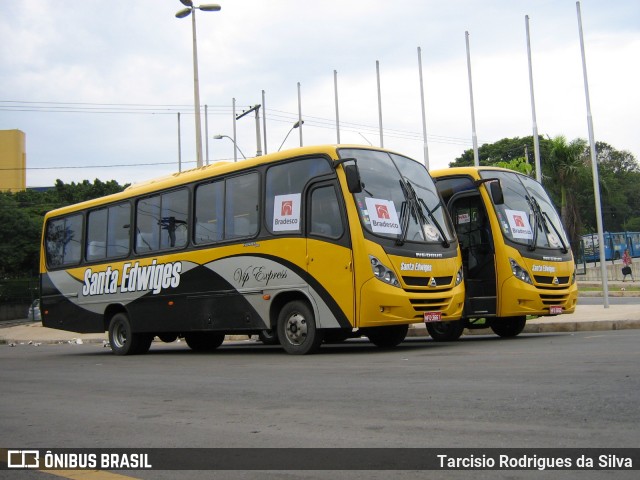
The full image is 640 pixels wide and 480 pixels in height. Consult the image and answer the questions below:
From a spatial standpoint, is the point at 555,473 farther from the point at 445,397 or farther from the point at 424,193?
the point at 424,193

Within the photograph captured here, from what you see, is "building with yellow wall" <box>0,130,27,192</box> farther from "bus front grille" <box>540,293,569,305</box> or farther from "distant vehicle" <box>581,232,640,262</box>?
"bus front grille" <box>540,293,569,305</box>

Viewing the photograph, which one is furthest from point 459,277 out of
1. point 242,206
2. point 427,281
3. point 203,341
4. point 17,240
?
point 17,240

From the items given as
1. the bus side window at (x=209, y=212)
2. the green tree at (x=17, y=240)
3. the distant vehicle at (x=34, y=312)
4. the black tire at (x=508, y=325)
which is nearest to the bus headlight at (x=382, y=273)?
the bus side window at (x=209, y=212)

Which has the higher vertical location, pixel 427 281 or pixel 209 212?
pixel 209 212

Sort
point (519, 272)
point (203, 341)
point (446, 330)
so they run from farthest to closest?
point (203, 341), point (446, 330), point (519, 272)

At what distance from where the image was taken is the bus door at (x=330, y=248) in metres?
11.7

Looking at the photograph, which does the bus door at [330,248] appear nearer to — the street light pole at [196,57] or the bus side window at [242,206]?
the bus side window at [242,206]

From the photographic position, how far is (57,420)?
22.8 feet

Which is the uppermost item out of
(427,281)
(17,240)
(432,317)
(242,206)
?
(17,240)

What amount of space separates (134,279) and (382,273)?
675 cm

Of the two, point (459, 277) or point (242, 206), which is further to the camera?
point (242, 206)

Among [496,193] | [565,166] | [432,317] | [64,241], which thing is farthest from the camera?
[565,166]

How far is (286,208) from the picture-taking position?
1273 centimetres

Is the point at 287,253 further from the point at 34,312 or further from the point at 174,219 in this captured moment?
the point at 34,312
